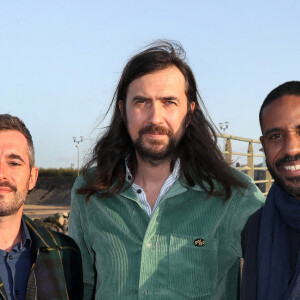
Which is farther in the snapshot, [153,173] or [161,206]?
[153,173]

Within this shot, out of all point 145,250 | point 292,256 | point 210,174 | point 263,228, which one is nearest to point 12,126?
point 145,250

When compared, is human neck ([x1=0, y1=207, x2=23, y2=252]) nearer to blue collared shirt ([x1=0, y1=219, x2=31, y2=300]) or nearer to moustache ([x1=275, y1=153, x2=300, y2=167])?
blue collared shirt ([x1=0, y1=219, x2=31, y2=300])

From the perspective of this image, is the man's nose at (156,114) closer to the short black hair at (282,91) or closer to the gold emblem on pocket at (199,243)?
the short black hair at (282,91)

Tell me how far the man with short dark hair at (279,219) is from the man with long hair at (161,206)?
233 millimetres

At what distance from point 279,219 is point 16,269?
60.8 inches

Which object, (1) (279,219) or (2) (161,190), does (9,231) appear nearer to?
(2) (161,190)

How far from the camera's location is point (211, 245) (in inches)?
118

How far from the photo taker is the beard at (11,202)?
106 inches

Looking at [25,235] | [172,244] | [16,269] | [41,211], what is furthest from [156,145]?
[41,211]

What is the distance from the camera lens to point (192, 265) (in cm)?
294

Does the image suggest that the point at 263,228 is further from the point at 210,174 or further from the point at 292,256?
the point at 210,174

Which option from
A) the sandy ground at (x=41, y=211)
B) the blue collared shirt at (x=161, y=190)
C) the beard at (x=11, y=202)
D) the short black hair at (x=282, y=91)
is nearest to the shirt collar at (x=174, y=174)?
the blue collared shirt at (x=161, y=190)

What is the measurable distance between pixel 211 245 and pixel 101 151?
1.23m

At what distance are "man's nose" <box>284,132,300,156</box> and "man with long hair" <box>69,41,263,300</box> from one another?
0.56 m
